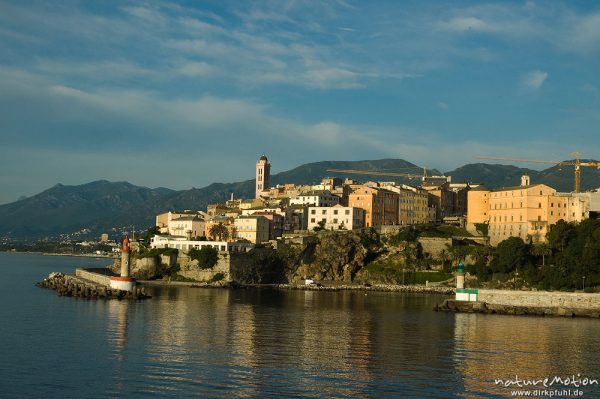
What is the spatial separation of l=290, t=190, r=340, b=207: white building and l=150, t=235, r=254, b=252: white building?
2000 centimetres

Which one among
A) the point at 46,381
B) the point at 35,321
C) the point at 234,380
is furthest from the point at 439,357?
the point at 35,321

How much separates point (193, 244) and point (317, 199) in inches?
977

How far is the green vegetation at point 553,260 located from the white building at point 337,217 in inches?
832

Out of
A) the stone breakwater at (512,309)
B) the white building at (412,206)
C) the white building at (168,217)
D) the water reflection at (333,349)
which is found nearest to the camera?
the water reflection at (333,349)

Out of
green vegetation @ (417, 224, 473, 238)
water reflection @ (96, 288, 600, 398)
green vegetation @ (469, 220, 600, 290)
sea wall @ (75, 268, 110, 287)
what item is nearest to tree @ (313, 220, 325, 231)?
green vegetation @ (417, 224, 473, 238)

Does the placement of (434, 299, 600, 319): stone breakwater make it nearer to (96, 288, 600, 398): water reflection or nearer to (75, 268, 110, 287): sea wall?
(96, 288, 600, 398): water reflection

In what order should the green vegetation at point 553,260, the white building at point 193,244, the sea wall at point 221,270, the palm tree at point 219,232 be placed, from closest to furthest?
the green vegetation at point 553,260
the sea wall at point 221,270
the white building at point 193,244
the palm tree at point 219,232

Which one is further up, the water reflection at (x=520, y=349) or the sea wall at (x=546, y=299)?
the sea wall at (x=546, y=299)

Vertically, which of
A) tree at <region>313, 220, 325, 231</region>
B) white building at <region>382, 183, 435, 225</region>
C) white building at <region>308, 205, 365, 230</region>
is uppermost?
white building at <region>382, 183, 435, 225</region>

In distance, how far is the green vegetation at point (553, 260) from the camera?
75.9m

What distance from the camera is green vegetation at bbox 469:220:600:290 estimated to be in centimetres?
7594

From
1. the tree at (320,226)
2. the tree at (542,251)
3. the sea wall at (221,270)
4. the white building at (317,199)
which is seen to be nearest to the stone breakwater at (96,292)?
the sea wall at (221,270)

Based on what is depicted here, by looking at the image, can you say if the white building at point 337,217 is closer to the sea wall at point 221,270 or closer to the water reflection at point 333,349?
the sea wall at point 221,270

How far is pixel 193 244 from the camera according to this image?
99.9 meters
